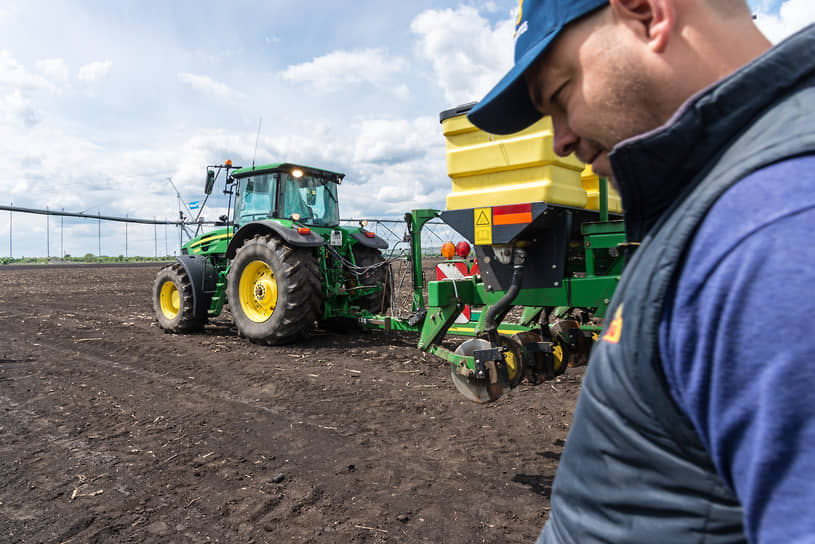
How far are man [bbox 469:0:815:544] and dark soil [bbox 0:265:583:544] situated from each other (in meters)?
2.10

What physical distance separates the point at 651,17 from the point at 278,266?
6.67 meters

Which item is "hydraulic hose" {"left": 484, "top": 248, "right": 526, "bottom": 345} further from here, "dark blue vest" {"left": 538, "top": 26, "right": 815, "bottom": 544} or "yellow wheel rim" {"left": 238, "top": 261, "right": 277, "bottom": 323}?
"yellow wheel rim" {"left": 238, "top": 261, "right": 277, "bottom": 323}

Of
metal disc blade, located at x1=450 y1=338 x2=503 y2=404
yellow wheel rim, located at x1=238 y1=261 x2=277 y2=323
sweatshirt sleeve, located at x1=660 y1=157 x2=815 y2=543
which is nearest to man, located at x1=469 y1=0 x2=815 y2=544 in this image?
sweatshirt sleeve, located at x1=660 y1=157 x2=815 y2=543

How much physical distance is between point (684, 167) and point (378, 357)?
5.94 metres

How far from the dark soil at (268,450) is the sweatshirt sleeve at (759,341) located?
7.47ft

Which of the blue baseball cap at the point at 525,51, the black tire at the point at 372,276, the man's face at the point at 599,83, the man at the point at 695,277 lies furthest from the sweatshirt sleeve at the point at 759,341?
the black tire at the point at 372,276

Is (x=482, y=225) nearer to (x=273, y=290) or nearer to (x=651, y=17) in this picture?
(x=651, y=17)

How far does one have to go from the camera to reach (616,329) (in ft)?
2.12

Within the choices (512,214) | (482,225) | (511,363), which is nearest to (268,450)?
(511,363)

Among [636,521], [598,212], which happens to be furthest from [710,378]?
[598,212]

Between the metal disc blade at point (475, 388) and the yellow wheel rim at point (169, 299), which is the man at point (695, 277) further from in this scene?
the yellow wheel rim at point (169, 299)

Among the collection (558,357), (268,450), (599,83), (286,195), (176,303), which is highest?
(286,195)

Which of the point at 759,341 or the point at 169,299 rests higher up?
the point at 759,341

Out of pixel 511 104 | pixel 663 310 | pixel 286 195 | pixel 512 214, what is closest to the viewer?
pixel 663 310
